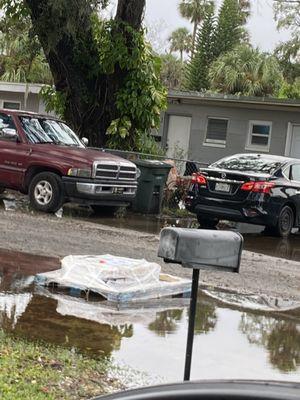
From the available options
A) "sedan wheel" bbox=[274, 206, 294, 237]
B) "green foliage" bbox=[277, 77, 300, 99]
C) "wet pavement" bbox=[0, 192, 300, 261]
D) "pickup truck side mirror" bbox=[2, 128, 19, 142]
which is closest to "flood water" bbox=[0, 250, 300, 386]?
"wet pavement" bbox=[0, 192, 300, 261]

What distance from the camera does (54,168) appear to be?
45.1 ft

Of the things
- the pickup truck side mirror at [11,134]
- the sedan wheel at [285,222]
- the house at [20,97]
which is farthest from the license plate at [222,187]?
the house at [20,97]

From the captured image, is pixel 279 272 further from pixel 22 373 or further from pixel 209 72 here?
pixel 209 72

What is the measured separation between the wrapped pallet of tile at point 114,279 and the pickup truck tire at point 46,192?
6045 mm

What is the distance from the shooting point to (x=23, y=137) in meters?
14.3

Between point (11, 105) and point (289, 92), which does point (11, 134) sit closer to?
point (11, 105)

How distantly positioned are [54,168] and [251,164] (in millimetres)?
3867

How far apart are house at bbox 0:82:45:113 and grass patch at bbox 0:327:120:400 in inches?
903

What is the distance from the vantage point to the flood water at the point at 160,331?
5484 mm

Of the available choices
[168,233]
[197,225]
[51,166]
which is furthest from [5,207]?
→ [168,233]

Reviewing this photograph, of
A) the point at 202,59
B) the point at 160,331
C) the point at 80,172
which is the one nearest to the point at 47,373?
the point at 160,331

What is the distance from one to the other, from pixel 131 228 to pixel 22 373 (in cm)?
842

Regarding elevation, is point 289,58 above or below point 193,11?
below

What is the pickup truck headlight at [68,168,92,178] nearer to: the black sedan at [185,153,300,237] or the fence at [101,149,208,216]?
the black sedan at [185,153,300,237]
